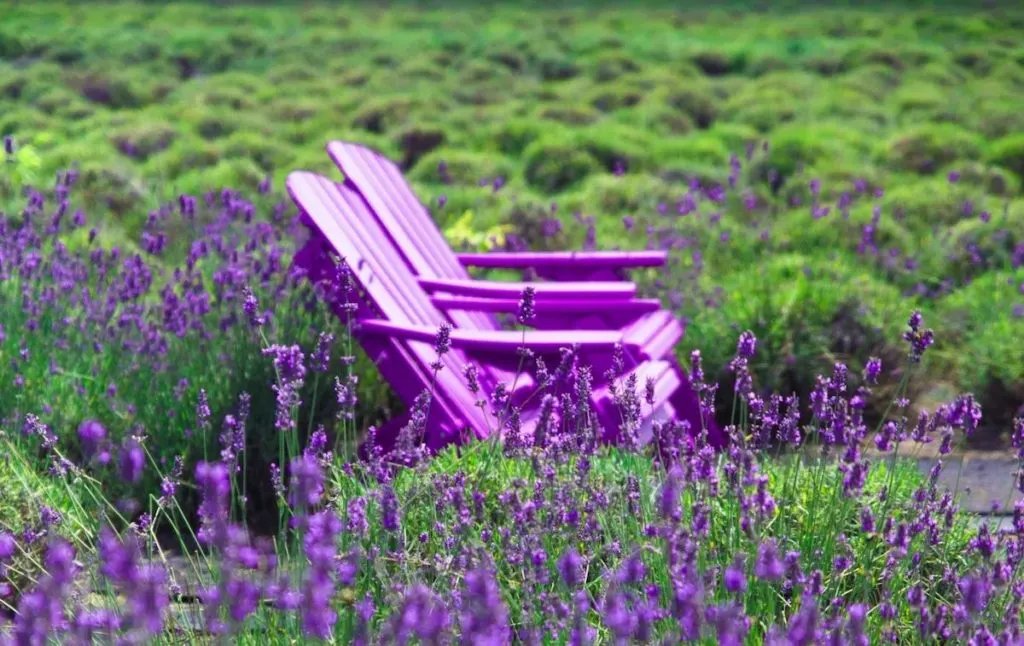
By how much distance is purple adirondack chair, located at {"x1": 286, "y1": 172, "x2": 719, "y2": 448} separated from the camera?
3400mm

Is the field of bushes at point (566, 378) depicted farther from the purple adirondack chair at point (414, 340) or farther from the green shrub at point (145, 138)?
the purple adirondack chair at point (414, 340)

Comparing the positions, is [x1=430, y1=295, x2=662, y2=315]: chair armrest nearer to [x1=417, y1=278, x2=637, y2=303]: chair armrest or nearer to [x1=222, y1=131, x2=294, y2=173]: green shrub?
[x1=417, y1=278, x2=637, y2=303]: chair armrest

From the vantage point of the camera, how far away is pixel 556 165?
1203cm

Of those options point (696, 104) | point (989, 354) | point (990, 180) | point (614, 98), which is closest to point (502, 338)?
point (989, 354)

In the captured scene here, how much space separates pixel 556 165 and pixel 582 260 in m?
7.54

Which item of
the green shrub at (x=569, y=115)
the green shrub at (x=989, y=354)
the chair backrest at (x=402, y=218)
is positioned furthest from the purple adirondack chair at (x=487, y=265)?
the green shrub at (x=569, y=115)

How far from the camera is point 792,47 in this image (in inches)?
946

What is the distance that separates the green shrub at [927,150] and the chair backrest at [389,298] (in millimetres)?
8510

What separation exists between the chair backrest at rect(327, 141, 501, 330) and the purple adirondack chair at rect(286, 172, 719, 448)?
0.30 metres

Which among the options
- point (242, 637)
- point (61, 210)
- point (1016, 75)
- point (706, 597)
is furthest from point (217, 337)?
point (1016, 75)

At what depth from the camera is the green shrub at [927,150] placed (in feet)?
38.2

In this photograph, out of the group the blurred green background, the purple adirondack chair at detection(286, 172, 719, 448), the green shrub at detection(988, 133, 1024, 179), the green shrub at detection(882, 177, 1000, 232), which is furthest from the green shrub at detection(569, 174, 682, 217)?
the purple adirondack chair at detection(286, 172, 719, 448)

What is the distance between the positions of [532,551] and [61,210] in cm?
261

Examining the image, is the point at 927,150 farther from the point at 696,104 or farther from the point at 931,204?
the point at 696,104
